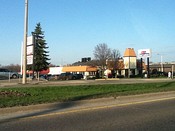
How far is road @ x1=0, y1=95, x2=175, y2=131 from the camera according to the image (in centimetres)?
891

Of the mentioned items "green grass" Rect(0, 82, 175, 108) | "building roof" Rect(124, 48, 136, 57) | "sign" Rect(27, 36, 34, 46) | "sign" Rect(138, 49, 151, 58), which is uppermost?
"building roof" Rect(124, 48, 136, 57)

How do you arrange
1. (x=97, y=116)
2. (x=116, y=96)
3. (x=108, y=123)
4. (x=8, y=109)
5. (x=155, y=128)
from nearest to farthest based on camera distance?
(x=155, y=128)
(x=108, y=123)
(x=97, y=116)
(x=8, y=109)
(x=116, y=96)

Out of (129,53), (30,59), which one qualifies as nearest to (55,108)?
(30,59)

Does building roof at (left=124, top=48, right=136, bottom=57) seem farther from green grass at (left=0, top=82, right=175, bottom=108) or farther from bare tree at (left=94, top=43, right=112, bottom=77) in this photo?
green grass at (left=0, top=82, right=175, bottom=108)

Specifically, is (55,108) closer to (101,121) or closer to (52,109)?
(52,109)

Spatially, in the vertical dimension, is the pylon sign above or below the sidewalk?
above

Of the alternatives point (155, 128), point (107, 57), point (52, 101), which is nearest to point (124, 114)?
point (155, 128)

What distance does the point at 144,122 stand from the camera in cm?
987

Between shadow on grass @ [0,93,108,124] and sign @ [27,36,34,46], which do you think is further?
sign @ [27,36,34,46]

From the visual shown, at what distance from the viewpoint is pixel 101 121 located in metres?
9.98

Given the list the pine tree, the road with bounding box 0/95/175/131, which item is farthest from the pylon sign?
the pine tree

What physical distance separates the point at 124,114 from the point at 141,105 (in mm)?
2720

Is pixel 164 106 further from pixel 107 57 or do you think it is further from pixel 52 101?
pixel 107 57

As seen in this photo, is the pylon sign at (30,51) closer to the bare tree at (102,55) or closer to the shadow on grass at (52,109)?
the shadow on grass at (52,109)
